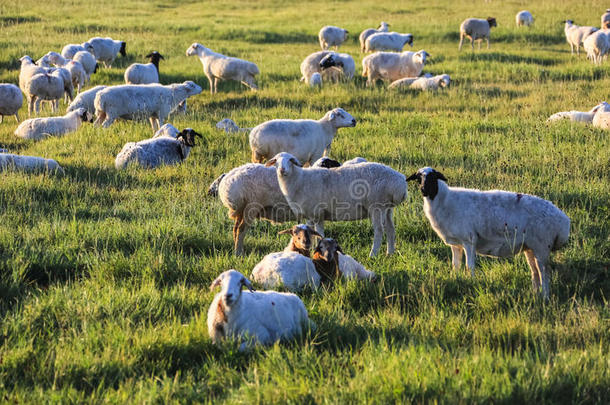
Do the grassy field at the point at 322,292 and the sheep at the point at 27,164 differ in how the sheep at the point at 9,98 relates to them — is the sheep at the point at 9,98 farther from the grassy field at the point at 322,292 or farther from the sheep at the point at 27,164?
the sheep at the point at 27,164

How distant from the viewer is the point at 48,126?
1334cm

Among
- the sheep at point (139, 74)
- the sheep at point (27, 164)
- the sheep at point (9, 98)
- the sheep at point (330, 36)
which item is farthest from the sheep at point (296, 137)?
the sheep at point (330, 36)

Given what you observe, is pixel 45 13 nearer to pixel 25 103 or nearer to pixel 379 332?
pixel 25 103

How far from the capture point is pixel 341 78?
1923 centimetres

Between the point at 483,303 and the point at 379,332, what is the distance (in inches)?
38.9

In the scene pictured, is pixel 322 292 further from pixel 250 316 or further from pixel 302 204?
pixel 302 204

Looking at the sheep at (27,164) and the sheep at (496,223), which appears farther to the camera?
the sheep at (27,164)

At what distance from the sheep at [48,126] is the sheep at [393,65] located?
8.68 metres

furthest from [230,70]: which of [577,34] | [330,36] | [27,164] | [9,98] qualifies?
[577,34]

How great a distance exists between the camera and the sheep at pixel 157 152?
34.5 ft

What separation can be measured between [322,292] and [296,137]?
457 centimetres

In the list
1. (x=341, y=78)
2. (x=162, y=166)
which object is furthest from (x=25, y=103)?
(x=162, y=166)

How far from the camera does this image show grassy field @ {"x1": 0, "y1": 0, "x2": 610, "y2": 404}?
4027mm

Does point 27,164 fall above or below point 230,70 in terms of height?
below
